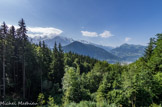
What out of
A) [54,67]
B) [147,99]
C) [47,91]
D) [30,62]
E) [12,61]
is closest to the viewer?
[147,99]

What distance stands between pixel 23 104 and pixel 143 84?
19843mm

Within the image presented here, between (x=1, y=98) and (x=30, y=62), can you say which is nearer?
(x=1, y=98)

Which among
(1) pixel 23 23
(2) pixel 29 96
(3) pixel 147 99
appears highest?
(1) pixel 23 23

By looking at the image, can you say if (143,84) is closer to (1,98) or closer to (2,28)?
(1,98)

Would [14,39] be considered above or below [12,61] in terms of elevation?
above

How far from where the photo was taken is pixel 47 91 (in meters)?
22.9

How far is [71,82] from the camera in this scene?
50.2 ft

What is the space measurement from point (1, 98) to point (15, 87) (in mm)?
4865

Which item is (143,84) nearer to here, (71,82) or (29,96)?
(71,82)

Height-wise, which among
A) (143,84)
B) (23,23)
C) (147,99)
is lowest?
(147,99)

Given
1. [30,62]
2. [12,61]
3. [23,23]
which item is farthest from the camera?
[30,62]

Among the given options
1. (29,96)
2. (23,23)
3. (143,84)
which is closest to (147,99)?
(143,84)

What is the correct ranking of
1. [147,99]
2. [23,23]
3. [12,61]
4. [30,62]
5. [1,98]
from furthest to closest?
1. [30,62]
2. [12,61]
3. [23,23]
4. [1,98]
5. [147,99]

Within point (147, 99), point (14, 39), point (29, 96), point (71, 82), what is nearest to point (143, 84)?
point (147, 99)
